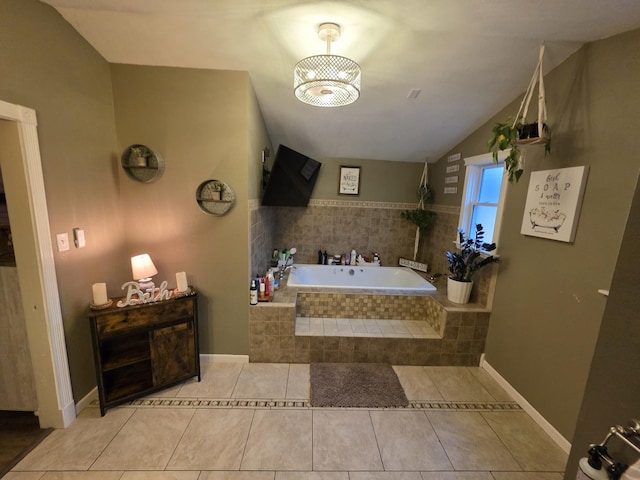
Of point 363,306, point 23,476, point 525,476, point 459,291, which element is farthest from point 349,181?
point 23,476

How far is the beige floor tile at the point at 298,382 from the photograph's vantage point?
2000mm

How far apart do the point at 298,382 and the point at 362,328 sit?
0.80 meters

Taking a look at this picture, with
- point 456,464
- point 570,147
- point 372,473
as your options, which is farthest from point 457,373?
point 570,147

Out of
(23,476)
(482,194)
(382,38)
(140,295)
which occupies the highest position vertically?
(382,38)

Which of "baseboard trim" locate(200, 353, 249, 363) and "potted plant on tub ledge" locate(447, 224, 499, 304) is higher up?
"potted plant on tub ledge" locate(447, 224, 499, 304)

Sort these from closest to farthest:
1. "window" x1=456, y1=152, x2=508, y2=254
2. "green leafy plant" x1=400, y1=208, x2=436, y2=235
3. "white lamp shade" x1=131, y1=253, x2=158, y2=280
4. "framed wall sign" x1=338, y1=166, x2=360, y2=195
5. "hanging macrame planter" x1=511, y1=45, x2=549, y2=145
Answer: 1. "hanging macrame planter" x1=511, y1=45, x2=549, y2=145
2. "white lamp shade" x1=131, y1=253, x2=158, y2=280
3. "window" x1=456, y1=152, x2=508, y2=254
4. "green leafy plant" x1=400, y1=208, x2=436, y2=235
5. "framed wall sign" x1=338, y1=166, x2=360, y2=195

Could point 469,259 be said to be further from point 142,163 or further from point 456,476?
point 142,163

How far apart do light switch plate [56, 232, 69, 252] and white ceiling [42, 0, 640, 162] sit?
1.31 m

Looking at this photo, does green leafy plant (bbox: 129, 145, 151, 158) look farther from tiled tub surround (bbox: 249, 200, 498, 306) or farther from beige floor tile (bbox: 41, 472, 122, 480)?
beige floor tile (bbox: 41, 472, 122, 480)

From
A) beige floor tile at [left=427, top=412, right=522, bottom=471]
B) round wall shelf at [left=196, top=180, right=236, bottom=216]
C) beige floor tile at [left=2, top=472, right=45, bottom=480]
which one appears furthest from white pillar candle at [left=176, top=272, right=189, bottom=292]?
beige floor tile at [left=427, top=412, right=522, bottom=471]

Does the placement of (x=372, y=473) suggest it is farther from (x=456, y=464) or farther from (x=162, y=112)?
(x=162, y=112)

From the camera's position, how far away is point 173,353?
199 centimetres

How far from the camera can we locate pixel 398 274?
12.2ft

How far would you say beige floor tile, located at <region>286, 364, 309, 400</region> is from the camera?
200 cm
